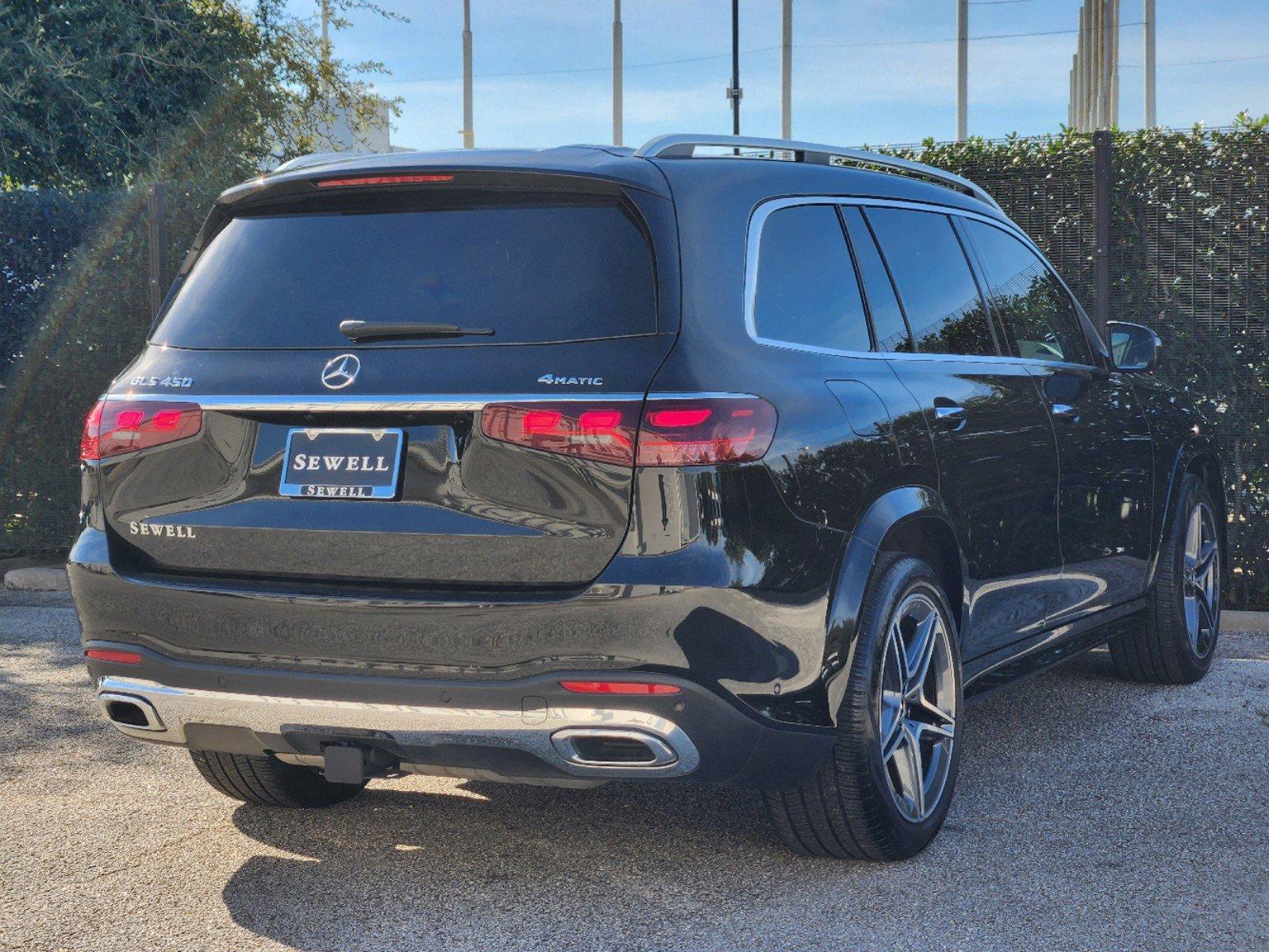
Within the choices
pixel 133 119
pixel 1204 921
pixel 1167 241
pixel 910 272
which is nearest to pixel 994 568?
pixel 910 272

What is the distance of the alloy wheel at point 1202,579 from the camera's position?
21.7 feet

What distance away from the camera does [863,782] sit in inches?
155

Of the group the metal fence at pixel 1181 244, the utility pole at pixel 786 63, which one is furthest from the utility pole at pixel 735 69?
the metal fence at pixel 1181 244

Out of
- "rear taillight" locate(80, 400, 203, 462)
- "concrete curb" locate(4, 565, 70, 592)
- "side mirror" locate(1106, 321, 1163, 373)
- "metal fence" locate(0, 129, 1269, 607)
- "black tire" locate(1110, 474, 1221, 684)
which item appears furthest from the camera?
"concrete curb" locate(4, 565, 70, 592)

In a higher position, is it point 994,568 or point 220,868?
point 994,568

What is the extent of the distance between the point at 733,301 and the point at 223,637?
1456 millimetres

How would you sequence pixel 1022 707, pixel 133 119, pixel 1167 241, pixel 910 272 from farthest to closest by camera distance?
pixel 133 119 → pixel 1167 241 → pixel 1022 707 → pixel 910 272

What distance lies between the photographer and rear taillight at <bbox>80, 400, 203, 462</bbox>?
12.5 feet

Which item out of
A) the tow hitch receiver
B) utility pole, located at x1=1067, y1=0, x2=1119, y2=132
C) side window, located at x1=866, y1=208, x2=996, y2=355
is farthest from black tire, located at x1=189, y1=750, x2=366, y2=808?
utility pole, located at x1=1067, y1=0, x2=1119, y2=132

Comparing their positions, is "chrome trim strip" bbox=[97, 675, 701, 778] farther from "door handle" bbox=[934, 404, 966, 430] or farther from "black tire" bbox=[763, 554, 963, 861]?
"door handle" bbox=[934, 404, 966, 430]

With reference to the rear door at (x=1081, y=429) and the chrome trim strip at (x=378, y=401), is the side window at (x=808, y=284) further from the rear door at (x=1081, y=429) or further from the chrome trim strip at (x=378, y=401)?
the rear door at (x=1081, y=429)

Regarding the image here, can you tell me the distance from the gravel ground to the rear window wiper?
142cm

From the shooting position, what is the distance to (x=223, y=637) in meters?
3.71

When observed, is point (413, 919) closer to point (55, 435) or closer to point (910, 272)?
point (910, 272)
